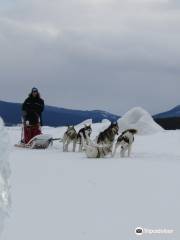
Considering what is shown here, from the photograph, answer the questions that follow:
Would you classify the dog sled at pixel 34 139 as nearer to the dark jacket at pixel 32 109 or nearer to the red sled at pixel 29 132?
the red sled at pixel 29 132

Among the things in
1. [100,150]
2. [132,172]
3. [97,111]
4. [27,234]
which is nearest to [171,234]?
[27,234]

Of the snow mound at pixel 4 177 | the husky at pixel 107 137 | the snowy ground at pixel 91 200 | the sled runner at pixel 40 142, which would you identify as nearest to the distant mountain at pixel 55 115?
the sled runner at pixel 40 142

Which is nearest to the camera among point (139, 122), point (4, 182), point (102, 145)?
point (4, 182)

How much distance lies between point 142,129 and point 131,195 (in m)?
12.8

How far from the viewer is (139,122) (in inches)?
831

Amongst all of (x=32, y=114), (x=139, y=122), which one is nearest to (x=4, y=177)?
(x=32, y=114)

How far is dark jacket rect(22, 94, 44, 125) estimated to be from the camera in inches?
643

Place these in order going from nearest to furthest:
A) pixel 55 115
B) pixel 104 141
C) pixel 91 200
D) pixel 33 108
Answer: pixel 91 200 < pixel 104 141 < pixel 33 108 < pixel 55 115

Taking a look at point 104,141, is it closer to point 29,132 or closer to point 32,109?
point 32,109

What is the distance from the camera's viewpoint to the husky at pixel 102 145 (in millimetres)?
12680

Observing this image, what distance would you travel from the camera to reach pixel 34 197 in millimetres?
7703

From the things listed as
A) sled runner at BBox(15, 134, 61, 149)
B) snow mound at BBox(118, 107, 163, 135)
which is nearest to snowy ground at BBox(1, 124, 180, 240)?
sled runner at BBox(15, 134, 61, 149)

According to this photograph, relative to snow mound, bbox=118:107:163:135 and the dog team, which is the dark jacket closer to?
the dog team

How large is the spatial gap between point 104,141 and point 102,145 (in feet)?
1.56
